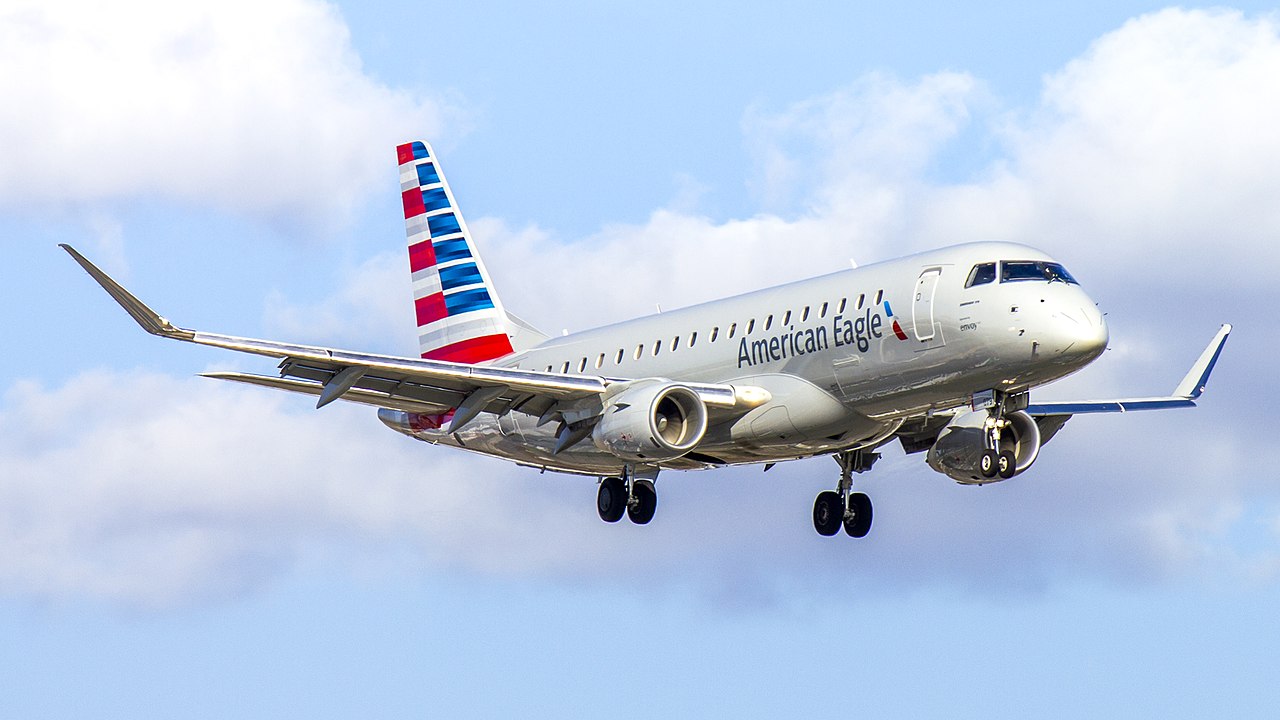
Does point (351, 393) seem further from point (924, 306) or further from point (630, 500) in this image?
point (924, 306)

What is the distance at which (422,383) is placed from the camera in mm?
44438

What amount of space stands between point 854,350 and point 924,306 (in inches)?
74.2

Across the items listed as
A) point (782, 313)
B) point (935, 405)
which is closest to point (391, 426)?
point (782, 313)

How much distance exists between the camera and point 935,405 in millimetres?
42375

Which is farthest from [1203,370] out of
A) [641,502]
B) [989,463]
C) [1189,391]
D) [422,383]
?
[422,383]

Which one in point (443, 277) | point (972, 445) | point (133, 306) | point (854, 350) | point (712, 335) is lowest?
point (133, 306)

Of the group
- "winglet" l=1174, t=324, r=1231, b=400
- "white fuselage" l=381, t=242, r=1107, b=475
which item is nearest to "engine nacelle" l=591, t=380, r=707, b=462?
"white fuselage" l=381, t=242, r=1107, b=475

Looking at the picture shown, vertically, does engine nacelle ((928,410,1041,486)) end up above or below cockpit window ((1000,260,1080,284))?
below

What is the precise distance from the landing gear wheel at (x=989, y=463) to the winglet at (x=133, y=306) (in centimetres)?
1652

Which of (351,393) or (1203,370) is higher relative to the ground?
(1203,370)

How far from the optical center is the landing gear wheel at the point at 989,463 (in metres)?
42.2

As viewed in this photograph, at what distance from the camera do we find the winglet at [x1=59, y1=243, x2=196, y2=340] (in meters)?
34.3

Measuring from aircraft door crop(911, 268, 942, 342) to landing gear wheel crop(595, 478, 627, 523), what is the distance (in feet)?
33.5

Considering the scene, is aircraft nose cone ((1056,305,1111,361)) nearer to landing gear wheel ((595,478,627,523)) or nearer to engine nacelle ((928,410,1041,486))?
engine nacelle ((928,410,1041,486))
